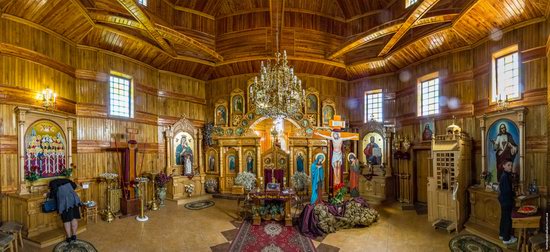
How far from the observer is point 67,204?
7082 millimetres

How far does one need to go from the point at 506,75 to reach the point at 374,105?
5.89 m

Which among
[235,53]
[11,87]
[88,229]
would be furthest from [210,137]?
[11,87]

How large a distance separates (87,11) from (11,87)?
3058mm

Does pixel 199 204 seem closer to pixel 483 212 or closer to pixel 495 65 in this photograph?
pixel 483 212

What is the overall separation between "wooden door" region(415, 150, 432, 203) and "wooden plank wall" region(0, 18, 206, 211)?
1076 centimetres

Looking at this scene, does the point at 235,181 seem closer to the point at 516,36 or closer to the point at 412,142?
the point at 412,142

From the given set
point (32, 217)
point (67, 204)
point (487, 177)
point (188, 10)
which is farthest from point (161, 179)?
point (487, 177)

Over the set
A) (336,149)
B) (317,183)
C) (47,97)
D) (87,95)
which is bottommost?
(317,183)

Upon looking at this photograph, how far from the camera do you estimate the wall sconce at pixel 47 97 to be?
8.08 m

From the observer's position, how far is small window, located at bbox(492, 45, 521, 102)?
8.11m

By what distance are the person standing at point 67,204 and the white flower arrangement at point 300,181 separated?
8.37 metres

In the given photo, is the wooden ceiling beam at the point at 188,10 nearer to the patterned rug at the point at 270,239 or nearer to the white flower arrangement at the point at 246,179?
the white flower arrangement at the point at 246,179

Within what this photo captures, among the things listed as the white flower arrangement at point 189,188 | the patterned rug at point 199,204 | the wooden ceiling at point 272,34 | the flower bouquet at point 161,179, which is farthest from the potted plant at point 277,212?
the wooden ceiling at point 272,34

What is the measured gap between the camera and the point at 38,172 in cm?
794
